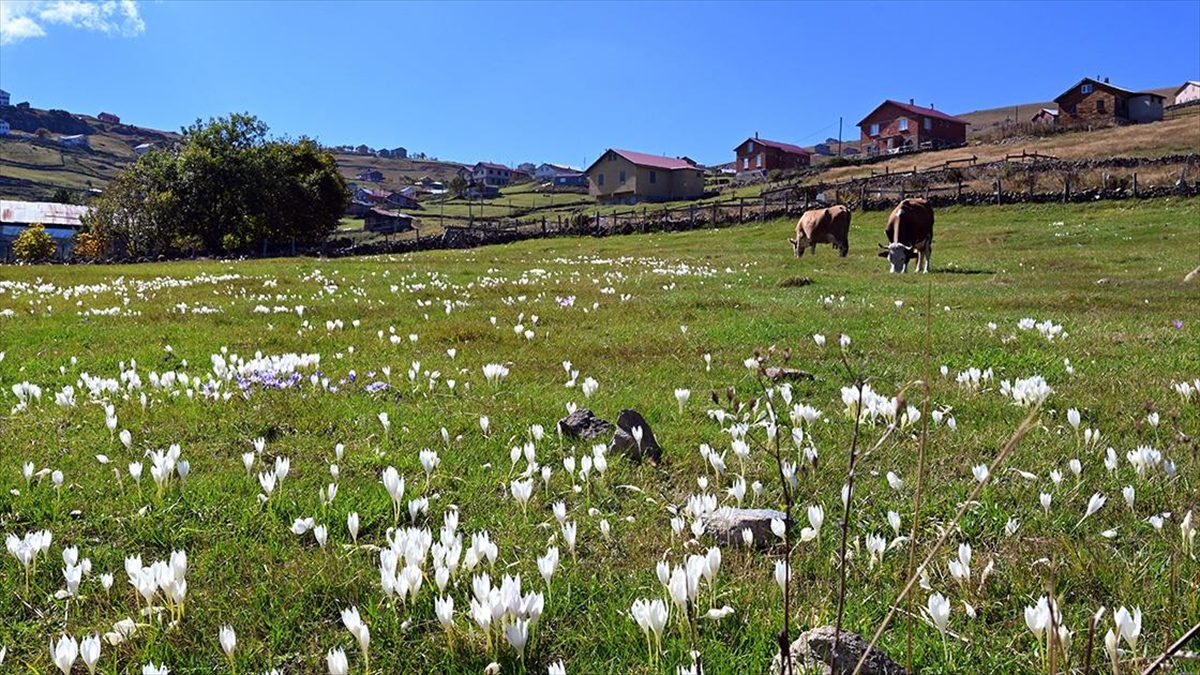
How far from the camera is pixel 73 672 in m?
3.08

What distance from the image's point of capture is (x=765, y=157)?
141 metres

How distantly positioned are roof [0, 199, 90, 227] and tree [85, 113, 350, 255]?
165 feet

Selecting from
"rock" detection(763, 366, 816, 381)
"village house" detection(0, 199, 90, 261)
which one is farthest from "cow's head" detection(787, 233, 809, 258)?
"village house" detection(0, 199, 90, 261)

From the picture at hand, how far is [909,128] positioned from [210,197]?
11021 cm

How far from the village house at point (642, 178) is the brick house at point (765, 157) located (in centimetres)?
1870

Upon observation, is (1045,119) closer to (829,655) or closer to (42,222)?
(829,655)

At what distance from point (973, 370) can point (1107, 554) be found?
4.17 meters

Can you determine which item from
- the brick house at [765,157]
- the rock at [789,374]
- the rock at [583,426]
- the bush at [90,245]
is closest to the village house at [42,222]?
the bush at [90,245]

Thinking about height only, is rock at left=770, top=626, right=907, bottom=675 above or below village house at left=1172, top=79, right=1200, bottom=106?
below

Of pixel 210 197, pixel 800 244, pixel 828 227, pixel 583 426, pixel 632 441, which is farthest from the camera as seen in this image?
pixel 210 197

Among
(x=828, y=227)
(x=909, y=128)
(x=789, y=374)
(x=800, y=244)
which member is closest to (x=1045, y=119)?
(x=909, y=128)

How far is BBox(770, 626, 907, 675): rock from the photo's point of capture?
2680 mm

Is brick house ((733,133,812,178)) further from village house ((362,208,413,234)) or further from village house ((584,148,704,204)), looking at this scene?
village house ((362,208,413,234))

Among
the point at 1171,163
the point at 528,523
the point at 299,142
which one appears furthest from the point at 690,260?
the point at 299,142
